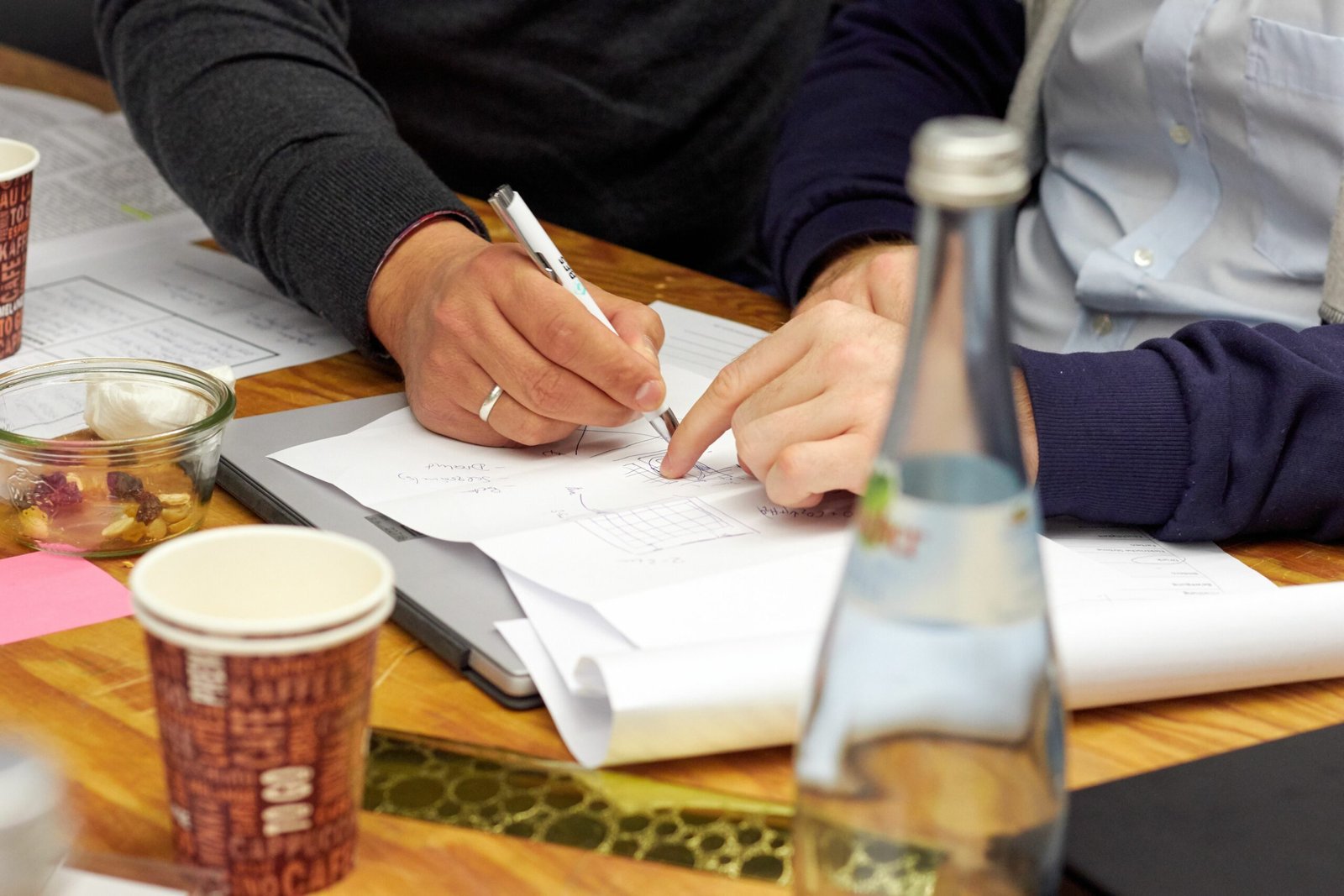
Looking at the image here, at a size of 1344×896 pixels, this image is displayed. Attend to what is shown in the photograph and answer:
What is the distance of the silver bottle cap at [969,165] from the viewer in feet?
1.12

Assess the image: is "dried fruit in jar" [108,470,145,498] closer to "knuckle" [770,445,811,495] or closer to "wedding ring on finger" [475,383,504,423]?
"wedding ring on finger" [475,383,504,423]

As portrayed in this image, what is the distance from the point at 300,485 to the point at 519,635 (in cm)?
21

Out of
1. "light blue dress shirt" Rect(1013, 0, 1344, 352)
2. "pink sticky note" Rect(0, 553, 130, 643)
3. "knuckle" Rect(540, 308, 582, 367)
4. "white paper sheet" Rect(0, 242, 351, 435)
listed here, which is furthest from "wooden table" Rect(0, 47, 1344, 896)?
"light blue dress shirt" Rect(1013, 0, 1344, 352)

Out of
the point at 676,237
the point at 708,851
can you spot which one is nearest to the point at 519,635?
the point at 708,851

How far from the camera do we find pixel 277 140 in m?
1.03

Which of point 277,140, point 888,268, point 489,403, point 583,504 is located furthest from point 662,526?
point 277,140

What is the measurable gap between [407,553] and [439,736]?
137mm

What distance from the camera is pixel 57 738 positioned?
0.56 m

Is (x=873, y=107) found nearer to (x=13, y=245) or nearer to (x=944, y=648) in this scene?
(x=13, y=245)

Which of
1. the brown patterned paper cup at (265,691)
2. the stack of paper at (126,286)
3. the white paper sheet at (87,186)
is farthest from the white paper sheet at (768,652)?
the white paper sheet at (87,186)

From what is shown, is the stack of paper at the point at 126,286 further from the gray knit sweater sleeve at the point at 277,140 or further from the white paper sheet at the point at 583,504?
the white paper sheet at the point at 583,504

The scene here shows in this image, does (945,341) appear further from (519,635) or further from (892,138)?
(892,138)

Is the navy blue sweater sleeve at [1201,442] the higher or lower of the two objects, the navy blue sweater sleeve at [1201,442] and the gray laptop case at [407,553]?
the higher

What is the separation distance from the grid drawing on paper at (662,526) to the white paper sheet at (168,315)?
0.38 meters
